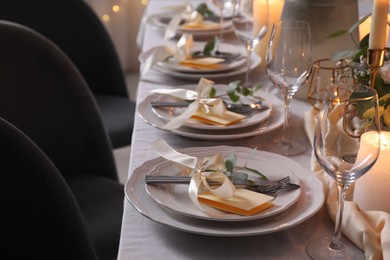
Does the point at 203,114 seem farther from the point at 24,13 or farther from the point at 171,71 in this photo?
the point at 24,13

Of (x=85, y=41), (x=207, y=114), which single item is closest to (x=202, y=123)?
(x=207, y=114)

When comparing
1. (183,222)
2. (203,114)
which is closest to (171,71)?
(203,114)

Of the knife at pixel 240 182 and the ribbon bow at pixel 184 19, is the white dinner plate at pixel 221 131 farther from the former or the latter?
the ribbon bow at pixel 184 19

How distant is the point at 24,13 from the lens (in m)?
2.44

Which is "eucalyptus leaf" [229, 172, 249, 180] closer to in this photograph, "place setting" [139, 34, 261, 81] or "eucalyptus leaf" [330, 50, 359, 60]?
"eucalyptus leaf" [330, 50, 359, 60]

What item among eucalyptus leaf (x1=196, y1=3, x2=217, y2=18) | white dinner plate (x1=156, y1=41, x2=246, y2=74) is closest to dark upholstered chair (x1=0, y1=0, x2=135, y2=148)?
eucalyptus leaf (x1=196, y1=3, x2=217, y2=18)

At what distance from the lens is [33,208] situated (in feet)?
4.35

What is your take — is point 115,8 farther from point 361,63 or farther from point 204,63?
point 361,63

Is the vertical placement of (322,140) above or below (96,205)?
above

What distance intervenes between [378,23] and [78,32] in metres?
1.50

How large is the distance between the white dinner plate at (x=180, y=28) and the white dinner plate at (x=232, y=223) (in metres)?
0.99

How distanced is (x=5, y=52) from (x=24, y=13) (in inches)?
24.3

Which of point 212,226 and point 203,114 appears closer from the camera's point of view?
point 212,226

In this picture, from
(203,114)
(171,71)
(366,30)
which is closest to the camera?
(203,114)
